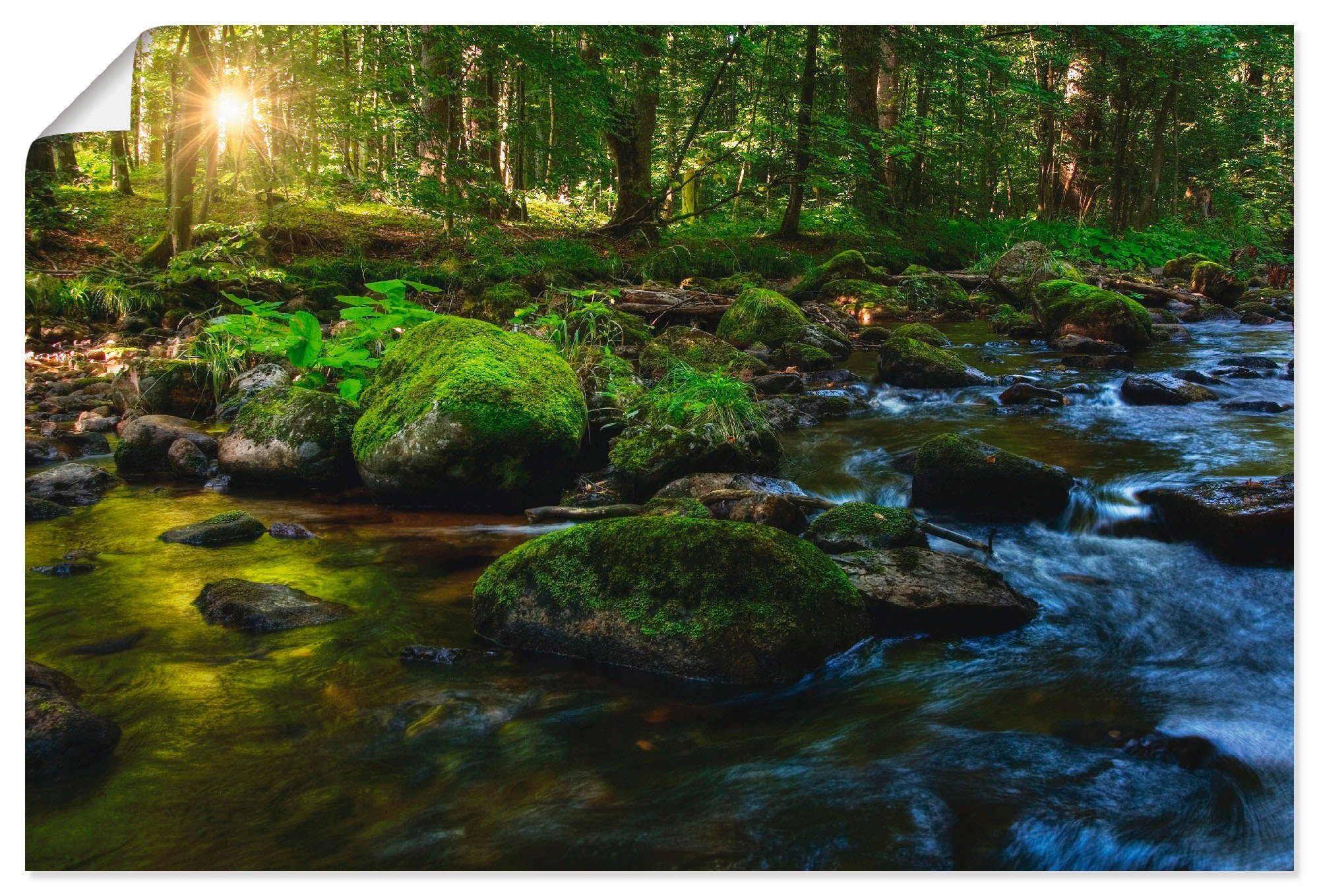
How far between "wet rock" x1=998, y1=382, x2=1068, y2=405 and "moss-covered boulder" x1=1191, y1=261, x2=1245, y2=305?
3.71m

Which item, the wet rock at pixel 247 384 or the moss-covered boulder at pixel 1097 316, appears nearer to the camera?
the wet rock at pixel 247 384

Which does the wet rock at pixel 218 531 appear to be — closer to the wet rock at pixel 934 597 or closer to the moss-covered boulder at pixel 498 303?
the wet rock at pixel 934 597

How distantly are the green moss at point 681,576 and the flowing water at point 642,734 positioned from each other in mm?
211

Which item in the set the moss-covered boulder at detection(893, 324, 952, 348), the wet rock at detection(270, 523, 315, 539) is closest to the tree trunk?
the moss-covered boulder at detection(893, 324, 952, 348)

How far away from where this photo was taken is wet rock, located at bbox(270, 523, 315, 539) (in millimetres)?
3693

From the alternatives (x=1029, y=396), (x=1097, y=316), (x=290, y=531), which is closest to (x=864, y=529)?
(x=290, y=531)

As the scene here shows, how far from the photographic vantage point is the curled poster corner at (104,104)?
2.29 meters

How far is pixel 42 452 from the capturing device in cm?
456

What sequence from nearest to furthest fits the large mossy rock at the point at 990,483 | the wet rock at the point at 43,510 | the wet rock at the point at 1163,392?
the wet rock at the point at 43,510 → the large mossy rock at the point at 990,483 → the wet rock at the point at 1163,392

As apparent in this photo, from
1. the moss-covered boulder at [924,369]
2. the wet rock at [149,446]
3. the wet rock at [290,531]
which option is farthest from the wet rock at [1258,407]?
the wet rock at [149,446]

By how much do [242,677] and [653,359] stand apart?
4.41 m

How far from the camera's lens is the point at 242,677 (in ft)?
7.75

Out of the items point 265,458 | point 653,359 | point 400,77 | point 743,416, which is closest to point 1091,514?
point 743,416

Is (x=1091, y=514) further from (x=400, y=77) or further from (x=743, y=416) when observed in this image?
(x=400, y=77)
